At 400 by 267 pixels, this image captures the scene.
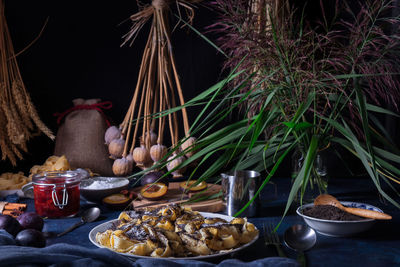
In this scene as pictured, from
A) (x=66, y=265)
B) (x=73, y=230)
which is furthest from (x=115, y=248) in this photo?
(x=73, y=230)

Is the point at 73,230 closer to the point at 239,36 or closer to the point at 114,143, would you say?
the point at 114,143

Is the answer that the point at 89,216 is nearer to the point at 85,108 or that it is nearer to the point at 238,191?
the point at 238,191

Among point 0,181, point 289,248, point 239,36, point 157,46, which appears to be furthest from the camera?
point 157,46

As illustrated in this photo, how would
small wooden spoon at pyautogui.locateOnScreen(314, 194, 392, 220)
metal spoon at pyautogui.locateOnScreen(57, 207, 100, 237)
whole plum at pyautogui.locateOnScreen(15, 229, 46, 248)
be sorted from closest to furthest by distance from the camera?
whole plum at pyautogui.locateOnScreen(15, 229, 46, 248) → small wooden spoon at pyautogui.locateOnScreen(314, 194, 392, 220) → metal spoon at pyautogui.locateOnScreen(57, 207, 100, 237)

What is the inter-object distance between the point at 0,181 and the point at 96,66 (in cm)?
70

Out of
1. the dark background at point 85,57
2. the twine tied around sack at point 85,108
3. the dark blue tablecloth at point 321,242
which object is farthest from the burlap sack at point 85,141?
the dark blue tablecloth at point 321,242

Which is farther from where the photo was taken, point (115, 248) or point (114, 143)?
point (114, 143)

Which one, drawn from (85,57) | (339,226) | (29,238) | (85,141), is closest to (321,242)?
(339,226)

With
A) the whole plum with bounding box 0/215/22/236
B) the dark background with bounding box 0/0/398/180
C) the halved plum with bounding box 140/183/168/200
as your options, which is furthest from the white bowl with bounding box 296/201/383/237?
the dark background with bounding box 0/0/398/180

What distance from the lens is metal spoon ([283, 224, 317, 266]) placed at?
3.39ft

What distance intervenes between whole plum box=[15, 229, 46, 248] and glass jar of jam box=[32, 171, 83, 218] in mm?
254

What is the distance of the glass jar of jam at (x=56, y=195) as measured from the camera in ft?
4.25

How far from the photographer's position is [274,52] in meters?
1.26

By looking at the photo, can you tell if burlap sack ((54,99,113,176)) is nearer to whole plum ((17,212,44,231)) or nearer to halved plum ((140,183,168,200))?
halved plum ((140,183,168,200))
